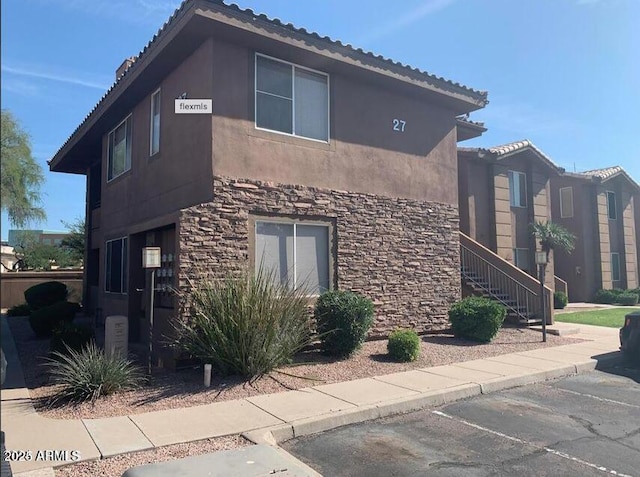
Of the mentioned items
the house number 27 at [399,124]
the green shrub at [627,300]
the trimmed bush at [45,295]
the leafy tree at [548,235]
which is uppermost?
the house number 27 at [399,124]

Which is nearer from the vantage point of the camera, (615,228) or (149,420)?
(149,420)

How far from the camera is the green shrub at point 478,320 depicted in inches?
495

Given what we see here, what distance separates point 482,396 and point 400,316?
4.65 m

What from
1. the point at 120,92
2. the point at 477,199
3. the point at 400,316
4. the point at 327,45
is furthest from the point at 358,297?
the point at 477,199

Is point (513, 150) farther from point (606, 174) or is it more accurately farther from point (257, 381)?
point (257, 381)

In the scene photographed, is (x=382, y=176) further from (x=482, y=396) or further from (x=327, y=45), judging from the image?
(x=482, y=396)

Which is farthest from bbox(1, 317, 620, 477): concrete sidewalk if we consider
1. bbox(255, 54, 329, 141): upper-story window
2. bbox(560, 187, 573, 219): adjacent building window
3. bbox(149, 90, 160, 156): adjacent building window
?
bbox(560, 187, 573, 219): adjacent building window

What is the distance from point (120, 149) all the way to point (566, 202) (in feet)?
72.5

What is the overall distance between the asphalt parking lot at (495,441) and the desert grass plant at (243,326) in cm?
240

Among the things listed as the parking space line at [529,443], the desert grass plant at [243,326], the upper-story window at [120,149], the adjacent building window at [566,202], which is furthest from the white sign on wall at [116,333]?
the adjacent building window at [566,202]

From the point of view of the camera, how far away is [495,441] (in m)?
6.15

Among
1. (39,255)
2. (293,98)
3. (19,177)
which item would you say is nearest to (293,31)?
(293,98)

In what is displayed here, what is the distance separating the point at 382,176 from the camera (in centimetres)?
1301

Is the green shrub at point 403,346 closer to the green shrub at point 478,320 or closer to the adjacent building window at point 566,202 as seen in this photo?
→ the green shrub at point 478,320
